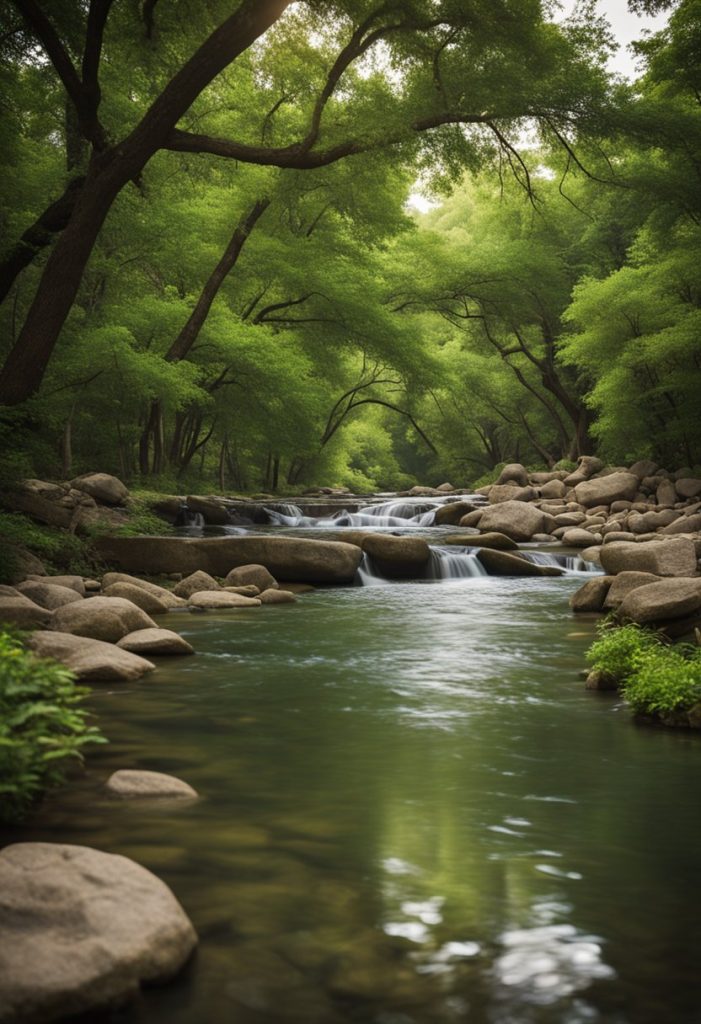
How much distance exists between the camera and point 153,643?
8.91 m

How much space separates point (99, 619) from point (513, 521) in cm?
1559

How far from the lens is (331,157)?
15.2 m

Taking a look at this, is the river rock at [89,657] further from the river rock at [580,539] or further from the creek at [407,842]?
the river rock at [580,539]

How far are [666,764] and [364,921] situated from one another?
3012mm

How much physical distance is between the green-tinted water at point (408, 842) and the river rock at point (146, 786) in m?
0.11

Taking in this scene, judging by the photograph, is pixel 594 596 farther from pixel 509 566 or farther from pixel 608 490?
pixel 608 490

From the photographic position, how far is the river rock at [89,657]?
7457 mm

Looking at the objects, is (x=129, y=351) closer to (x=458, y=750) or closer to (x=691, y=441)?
(x=458, y=750)

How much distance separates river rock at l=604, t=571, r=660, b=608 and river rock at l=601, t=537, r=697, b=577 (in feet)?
5.37

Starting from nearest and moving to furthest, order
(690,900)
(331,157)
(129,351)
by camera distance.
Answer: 1. (690,900)
2. (331,157)
3. (129,351)

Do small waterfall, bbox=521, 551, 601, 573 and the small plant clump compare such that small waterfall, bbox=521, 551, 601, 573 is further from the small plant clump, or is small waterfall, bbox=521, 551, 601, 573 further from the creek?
the creek

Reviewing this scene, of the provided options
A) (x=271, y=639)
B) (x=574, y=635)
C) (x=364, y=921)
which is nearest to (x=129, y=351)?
(x=271, y=639)

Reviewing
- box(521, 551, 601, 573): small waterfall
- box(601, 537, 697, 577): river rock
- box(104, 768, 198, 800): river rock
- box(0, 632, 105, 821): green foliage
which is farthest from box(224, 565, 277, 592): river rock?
box(0, 632, 105, 821): green foliage

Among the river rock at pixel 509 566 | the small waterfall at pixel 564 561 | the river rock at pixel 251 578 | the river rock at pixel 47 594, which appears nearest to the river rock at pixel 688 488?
the small waterfall at pixel 564 561
